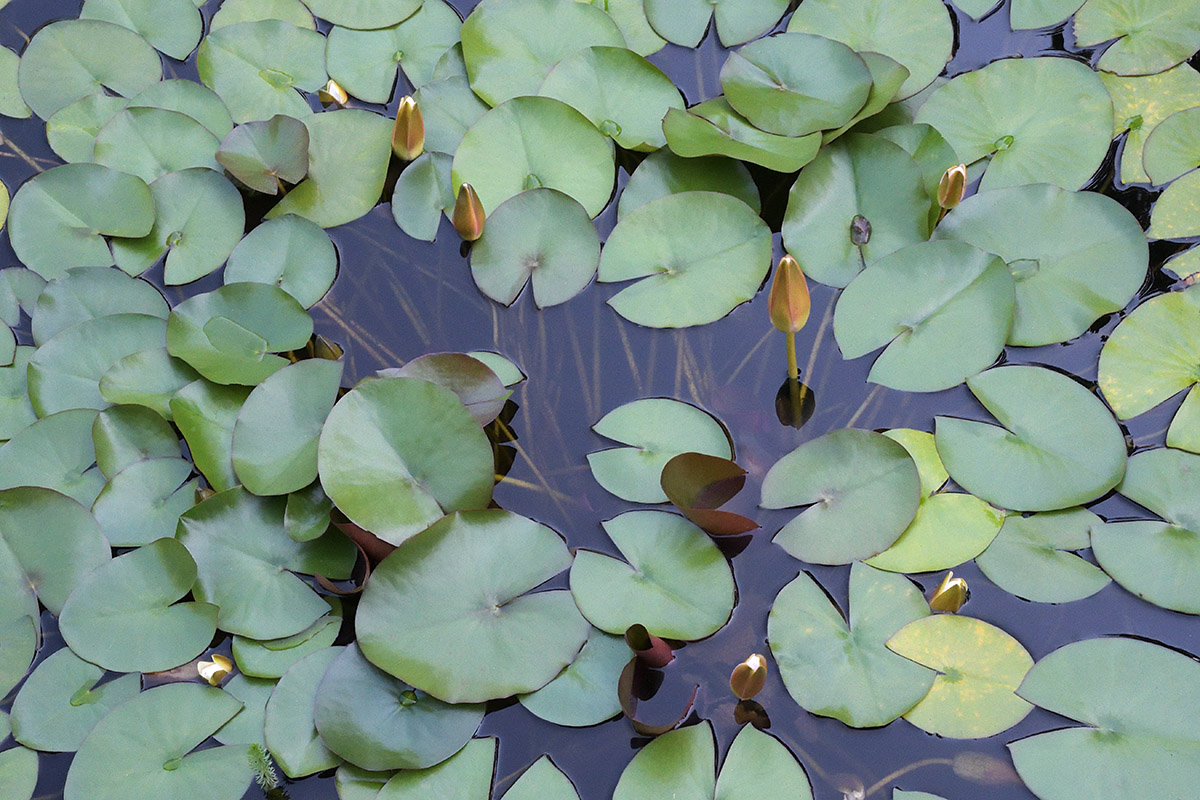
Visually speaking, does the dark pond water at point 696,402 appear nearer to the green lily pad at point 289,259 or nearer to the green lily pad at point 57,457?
the green lily pad at point 289,259

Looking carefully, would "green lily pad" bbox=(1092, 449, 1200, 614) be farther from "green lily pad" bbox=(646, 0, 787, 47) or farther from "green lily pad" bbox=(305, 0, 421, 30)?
"green lily pad" bbox=(305, 0, 421, 30)

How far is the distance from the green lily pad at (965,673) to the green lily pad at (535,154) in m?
1.05

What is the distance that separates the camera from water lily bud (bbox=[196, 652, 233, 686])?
54.8 inches

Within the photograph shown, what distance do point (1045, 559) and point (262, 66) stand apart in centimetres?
197

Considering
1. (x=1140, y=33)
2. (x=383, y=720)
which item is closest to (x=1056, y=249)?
(x=1140, y=33)

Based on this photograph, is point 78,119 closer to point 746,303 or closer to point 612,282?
point 612,282

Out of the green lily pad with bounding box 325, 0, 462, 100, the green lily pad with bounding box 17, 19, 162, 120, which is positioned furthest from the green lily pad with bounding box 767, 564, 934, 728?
the green lily pad with bounding box 17, 19, 162, 120

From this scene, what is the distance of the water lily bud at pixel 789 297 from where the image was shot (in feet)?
4.75

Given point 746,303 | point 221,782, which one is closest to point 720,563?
point 746,303

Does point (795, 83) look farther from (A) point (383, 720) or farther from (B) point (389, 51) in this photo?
(A) point (383, 720)

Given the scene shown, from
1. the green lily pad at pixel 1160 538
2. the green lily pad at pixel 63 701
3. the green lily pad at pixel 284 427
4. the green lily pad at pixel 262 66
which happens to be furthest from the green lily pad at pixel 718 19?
the green lily pad at pixel 63 701

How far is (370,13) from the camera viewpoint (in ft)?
7.01

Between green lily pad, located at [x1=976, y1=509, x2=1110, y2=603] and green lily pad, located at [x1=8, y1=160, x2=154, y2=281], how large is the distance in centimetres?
178

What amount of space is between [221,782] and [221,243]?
1.09m
